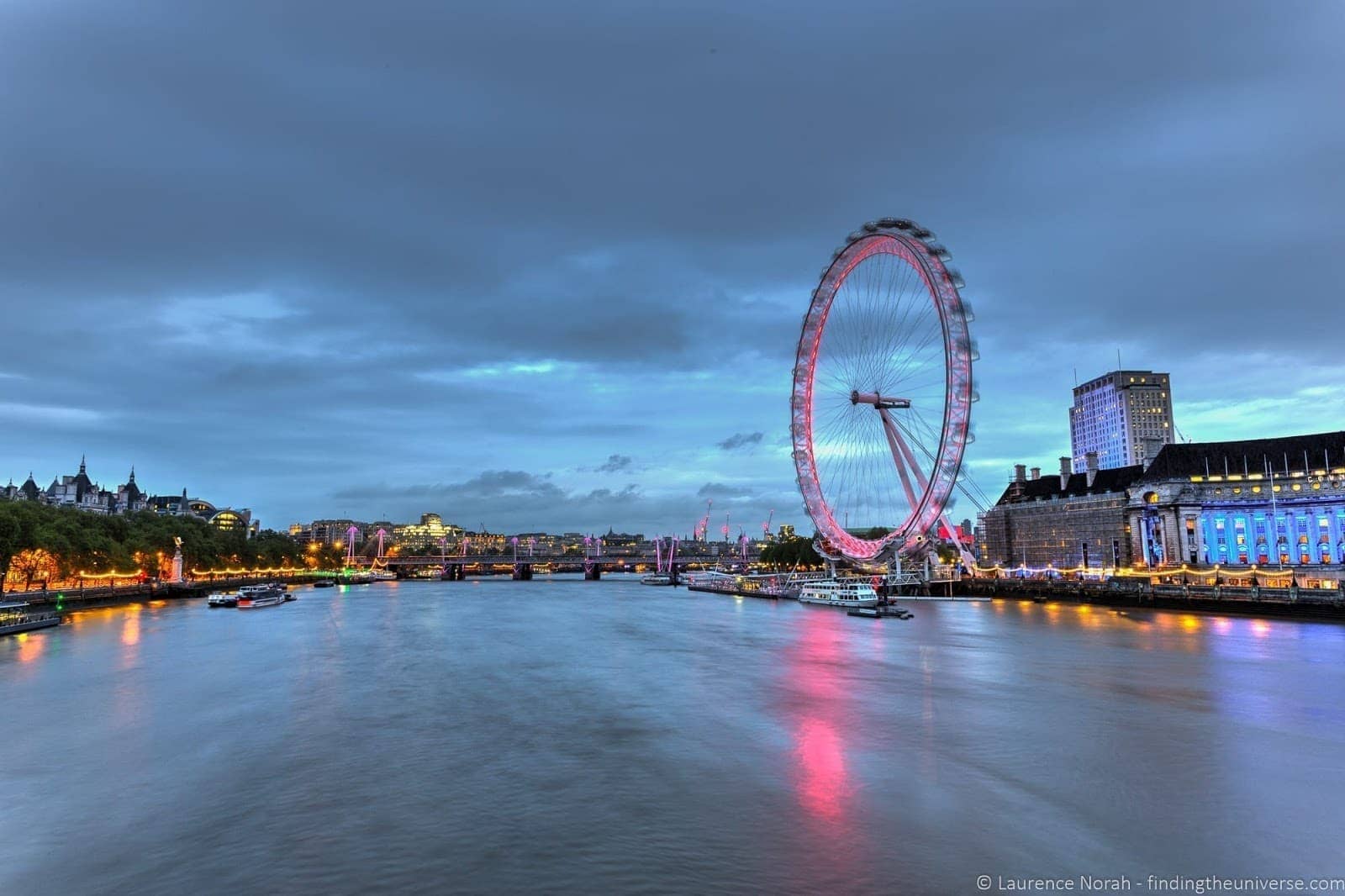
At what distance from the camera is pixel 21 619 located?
69562mm

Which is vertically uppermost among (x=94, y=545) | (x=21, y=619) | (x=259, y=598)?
(x=94, y=545)

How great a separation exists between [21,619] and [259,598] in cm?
4114

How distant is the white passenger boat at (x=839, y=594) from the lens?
342ft

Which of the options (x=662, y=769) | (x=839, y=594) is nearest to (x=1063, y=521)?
(x=839, y=594)

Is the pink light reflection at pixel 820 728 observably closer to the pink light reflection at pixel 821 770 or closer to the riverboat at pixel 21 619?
the pink light reflection at pixel 821 770

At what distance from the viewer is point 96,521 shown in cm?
12306

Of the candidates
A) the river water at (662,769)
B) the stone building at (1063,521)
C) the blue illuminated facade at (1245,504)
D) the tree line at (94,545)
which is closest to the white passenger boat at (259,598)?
the tree line at (94,545)

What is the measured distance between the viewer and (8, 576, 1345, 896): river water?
18.7 metres

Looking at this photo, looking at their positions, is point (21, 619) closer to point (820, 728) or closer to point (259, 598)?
point (259, 598)

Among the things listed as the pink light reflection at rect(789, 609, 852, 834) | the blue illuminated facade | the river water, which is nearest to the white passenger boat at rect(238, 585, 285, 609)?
the river water

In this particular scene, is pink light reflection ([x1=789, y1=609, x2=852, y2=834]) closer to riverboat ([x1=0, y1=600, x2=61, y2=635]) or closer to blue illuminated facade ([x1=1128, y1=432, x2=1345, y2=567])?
riverboat ([x1=0, y1=600, x2=61, y2=635])

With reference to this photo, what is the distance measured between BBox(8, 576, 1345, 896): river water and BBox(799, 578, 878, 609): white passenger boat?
47.1 metres

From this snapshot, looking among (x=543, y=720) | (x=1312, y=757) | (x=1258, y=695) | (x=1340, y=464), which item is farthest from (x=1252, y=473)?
(x=543, y=720)

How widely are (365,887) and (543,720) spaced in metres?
17.4
